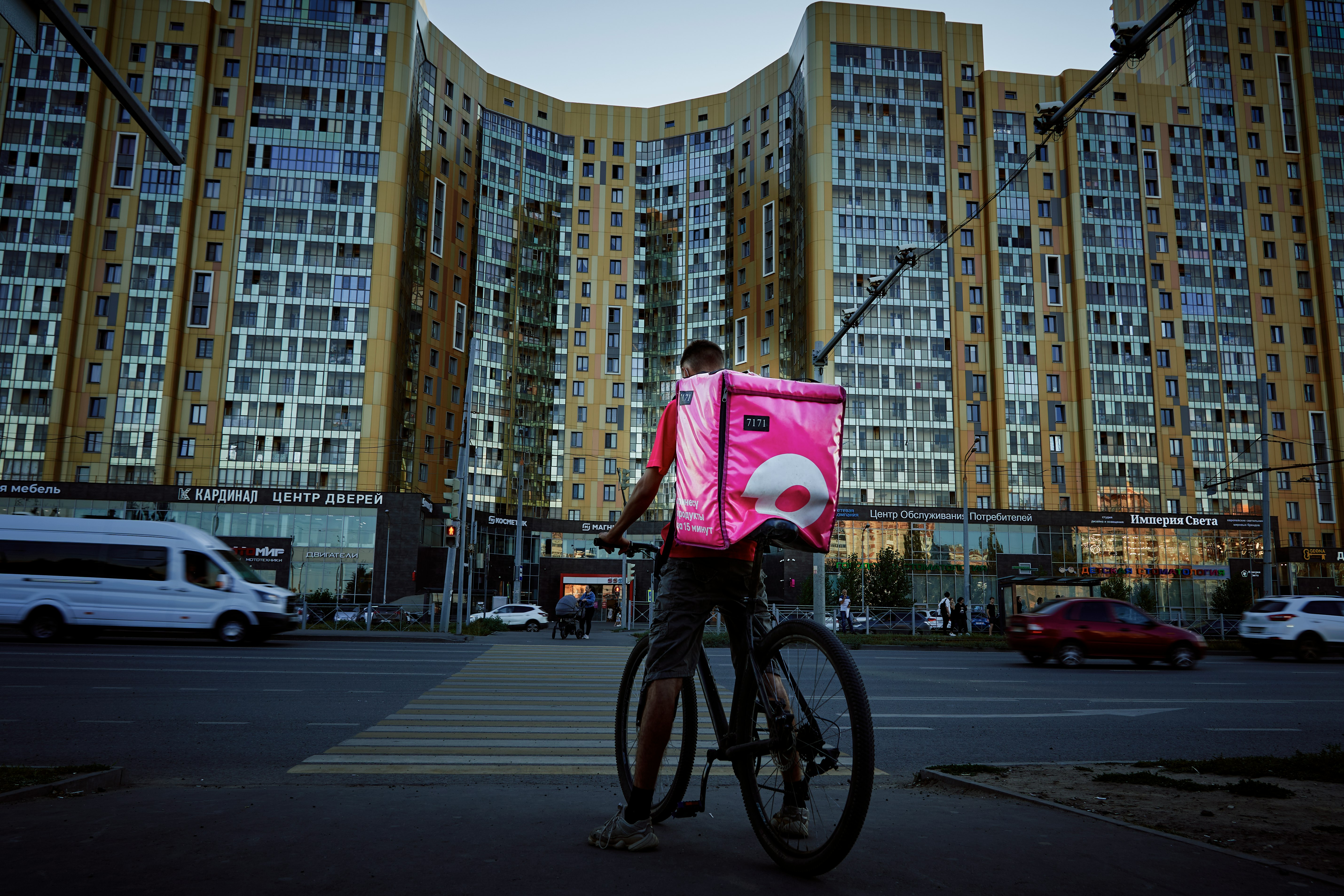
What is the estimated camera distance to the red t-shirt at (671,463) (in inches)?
143

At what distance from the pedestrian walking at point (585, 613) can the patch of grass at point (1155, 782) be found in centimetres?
2753

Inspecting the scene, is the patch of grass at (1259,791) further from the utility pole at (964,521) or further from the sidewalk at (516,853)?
the utility pole at (964,521)

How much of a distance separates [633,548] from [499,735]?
164 inches

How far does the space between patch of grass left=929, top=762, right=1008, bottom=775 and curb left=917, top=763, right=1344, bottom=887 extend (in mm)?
99

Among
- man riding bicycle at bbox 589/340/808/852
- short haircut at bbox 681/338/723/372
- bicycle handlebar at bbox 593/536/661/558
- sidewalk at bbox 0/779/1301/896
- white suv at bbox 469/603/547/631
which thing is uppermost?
short haircut at bbox 681/338/723/372

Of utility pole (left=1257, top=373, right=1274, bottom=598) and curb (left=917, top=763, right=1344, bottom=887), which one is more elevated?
utility pole (left=1257, top=373, right=1274, bottom=598)

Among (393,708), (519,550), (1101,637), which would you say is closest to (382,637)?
(393,708)

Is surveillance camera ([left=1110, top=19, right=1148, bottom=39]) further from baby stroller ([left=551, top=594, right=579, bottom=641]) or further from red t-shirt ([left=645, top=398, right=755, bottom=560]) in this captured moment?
baby stroller ([left=551, top=594, right=579, bottom=641])

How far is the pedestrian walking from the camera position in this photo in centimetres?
3272

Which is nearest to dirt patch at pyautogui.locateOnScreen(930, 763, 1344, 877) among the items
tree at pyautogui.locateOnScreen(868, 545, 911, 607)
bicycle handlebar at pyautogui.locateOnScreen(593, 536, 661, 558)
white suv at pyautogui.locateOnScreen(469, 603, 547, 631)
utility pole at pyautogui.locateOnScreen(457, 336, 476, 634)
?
bicycle handlebar at pyautogui.locateOnScreen(593, 536, 661, 558)

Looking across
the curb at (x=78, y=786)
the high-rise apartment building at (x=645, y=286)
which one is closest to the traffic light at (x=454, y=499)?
the curb at (x=78, y=786)

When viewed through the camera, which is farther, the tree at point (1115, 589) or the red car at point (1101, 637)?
the tree at point (1115, 589)

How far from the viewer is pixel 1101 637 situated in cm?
1836

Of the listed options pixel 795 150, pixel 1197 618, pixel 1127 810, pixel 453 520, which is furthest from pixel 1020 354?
pixel 1127 810
